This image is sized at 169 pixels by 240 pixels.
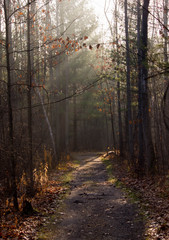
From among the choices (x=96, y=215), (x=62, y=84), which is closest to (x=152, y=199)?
(x=96, y=215)

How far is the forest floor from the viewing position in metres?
5.79

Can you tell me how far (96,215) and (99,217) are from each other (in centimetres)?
19

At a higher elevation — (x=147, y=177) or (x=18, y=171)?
(x=18, y=171)

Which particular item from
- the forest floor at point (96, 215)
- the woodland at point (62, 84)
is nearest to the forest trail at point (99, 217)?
the forest floor at point (96, 215)

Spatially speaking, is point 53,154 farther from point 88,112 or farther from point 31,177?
point 88,112

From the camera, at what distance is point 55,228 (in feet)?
20.6

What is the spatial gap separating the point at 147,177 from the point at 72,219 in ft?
16.3

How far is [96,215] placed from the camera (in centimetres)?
716

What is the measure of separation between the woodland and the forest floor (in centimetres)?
60

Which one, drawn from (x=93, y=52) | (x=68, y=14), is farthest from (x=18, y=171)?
(x=93, y=52)

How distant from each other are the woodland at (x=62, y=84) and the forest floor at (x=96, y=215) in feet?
1.97

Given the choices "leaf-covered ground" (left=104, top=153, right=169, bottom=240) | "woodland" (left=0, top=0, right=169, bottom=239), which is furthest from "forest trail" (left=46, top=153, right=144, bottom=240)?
"woodland" (left=0, top=0, right=169, bottom=239)

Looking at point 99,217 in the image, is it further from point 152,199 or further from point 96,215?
point 152,199

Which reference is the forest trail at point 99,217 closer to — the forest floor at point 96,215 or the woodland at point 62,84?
the forest floor at point 96,215
